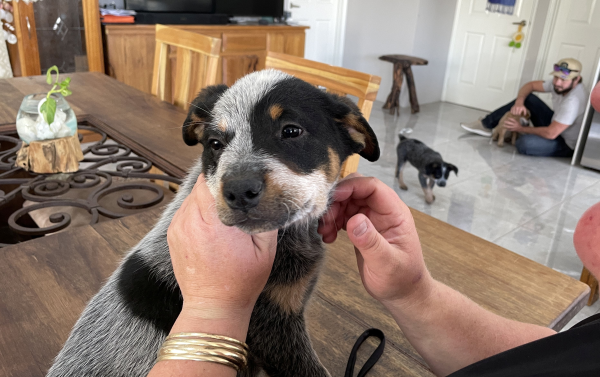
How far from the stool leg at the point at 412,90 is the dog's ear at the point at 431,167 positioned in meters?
3.35

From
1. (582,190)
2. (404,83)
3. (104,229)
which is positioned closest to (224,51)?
(404,83)

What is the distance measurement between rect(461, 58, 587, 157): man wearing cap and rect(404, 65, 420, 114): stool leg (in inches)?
63.2

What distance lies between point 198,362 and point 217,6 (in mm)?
5365

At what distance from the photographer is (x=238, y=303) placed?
684mm

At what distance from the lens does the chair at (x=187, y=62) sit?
89.2 inches

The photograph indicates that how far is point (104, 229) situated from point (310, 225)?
1.94ft

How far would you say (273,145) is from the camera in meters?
0.85

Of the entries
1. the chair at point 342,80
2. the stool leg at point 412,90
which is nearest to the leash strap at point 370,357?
the chair at point 342,80

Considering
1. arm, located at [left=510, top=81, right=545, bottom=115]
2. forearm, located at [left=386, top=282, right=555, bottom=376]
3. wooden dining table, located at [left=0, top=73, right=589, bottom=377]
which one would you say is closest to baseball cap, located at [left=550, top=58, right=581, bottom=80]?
arm, located at [left=510, top=81, right=545, bottom=115]

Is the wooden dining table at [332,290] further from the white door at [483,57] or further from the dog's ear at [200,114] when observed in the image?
the white door at [483,57]

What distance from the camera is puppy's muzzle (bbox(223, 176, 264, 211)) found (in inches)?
29.0

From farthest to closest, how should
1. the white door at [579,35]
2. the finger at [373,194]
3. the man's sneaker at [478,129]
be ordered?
1. the man's sneaker at [478,129]
2. the white door at [579,35]
3. the finger at [373,194]

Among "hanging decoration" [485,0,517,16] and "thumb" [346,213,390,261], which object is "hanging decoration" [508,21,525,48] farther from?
"thumb" [346,213,390,261]

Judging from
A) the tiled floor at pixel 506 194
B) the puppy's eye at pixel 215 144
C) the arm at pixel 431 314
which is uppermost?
the puppy's eye at pixel 215 144
